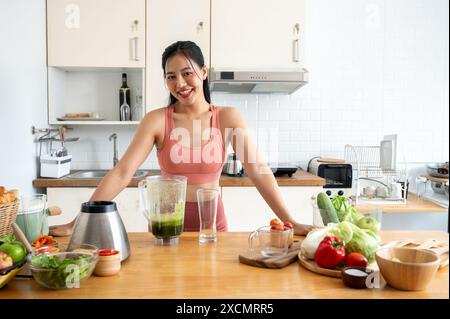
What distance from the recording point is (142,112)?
3.35 meters

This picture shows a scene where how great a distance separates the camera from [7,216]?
1.26 m

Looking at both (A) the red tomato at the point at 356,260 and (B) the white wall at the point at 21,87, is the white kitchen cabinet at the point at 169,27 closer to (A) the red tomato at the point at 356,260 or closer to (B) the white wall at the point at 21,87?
(B) the white wall at the point at 21,87

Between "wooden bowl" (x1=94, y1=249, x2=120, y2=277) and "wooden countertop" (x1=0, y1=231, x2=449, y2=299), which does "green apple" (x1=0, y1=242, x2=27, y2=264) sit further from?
"wooden bowl" (x1=94, y1=249, x2=120, y2=277)

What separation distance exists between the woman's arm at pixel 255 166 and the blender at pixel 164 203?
49 cm

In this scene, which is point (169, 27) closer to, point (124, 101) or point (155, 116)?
point (124, 101)

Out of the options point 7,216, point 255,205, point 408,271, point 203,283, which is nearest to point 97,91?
point 255,205

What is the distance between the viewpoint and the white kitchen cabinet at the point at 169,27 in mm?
3119

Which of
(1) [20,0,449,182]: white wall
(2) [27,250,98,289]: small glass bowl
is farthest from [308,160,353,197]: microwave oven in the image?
(2) [27,250,98,289]: small glass bowl

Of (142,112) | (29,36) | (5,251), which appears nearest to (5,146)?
(29,36)

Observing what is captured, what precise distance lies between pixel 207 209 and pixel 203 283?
33 centimetres

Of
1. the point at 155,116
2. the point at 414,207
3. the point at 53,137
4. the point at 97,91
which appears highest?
the point at 97,91

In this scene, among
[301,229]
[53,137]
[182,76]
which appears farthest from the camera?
[53,137]

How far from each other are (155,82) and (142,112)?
31 cm

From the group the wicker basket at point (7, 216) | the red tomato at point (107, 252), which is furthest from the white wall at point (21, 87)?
the red tomato at point (107, 252)
